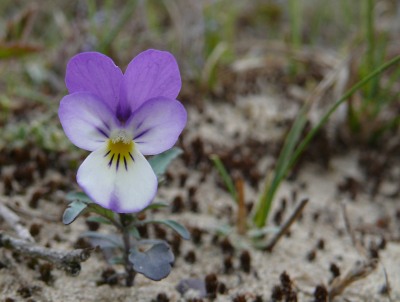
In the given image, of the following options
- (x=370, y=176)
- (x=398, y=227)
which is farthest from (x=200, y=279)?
(x=370, y=176)

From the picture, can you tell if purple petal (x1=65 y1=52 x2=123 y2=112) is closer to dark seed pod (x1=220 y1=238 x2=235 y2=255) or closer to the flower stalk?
the flower stalk

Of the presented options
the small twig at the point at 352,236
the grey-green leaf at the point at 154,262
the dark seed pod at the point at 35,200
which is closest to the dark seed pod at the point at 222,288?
the grey-green leaf at the point at 154,262

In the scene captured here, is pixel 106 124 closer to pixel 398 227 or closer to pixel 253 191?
pixel 253 191

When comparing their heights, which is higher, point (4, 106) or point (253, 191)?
point (4, 106)

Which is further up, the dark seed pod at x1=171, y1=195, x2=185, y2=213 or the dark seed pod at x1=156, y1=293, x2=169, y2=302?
the dark seed pod at x1=171, y1=195, x2=185, y2=213

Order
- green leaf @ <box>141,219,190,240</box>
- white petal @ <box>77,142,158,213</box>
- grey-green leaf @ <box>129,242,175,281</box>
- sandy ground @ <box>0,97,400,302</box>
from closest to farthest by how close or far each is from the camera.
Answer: white petal @ <box>77,142,158,213</box> → grey-green leaf @ <box>129,242,175,281</box> → green leaf @ <box>141,219,190,240</box> → sandy ground @ <box>0,97,400,302</box>

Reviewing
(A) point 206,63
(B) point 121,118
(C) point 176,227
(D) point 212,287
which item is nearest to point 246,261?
(D) point 212,287

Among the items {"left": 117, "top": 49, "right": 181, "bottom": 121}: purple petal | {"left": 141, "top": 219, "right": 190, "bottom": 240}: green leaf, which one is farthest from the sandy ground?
{"left": 117, "top": 49, "right": 181, "bottom": 121}: purple petal
